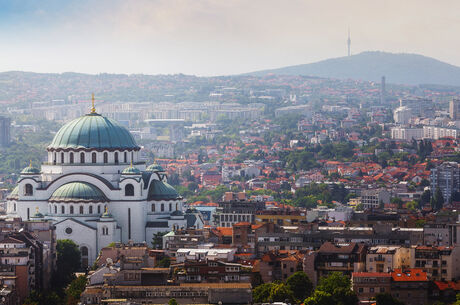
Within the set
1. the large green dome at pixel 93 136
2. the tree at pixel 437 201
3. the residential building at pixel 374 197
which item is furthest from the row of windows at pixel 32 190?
the residential building at pixel 374 197

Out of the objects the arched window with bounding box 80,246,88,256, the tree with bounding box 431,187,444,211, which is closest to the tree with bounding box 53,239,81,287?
the arched window with bounding box 80,246,88,256

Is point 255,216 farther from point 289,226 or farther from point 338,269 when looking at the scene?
point 338,269

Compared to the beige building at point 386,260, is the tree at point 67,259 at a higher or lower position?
lower

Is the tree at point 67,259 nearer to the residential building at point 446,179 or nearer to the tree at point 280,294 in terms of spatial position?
the tree at point 280,294

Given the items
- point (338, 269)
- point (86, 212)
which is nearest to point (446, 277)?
point (338, 269)

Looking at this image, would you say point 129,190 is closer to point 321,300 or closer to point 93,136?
point 93,136

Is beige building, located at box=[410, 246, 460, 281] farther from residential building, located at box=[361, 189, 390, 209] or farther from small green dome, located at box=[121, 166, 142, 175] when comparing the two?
residential building, located at box=[361, 189, 390, 209]

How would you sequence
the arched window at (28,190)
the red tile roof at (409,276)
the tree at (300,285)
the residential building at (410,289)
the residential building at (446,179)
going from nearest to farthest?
1. the residential building at (410,289)
2. the red tile roof at (409,276)
3. the tree at (300,285)
4. the arched window at (28,190)
5. the residential building at (446,179)

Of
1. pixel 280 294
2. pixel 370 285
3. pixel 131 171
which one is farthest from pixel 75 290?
pixel 131 171
